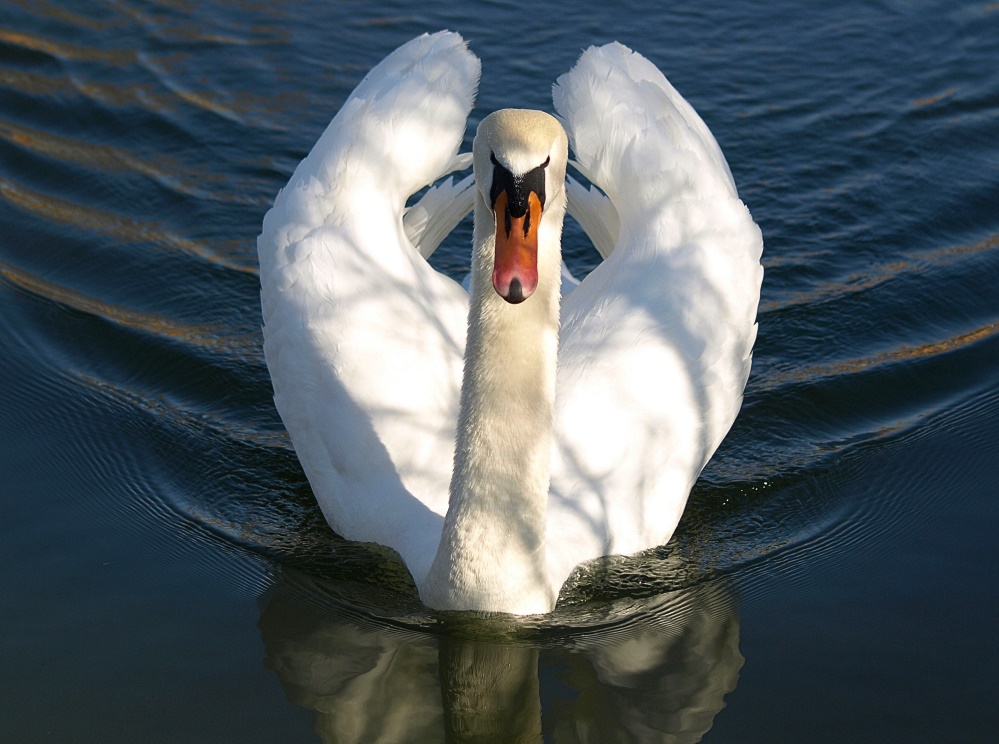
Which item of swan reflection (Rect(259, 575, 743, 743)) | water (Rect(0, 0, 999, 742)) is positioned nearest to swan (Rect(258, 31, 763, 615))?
swan reflection (Rect(259, 575, 743, 743))

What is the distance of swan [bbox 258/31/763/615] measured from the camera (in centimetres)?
567

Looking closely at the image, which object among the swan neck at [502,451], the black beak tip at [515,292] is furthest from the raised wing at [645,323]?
the black beak tip at [515,292]

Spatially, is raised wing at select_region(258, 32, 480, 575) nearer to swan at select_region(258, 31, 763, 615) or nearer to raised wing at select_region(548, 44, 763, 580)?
swan at select_region(258, 31, 763, 615)

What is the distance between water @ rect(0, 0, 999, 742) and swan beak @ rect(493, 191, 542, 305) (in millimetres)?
1750

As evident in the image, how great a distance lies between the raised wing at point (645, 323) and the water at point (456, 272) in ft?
1.17

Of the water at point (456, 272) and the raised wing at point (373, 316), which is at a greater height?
the raised wing at point (373, 316)

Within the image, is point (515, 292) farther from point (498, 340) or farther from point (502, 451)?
point (502, 451)

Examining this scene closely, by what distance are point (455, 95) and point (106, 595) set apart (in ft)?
10.3

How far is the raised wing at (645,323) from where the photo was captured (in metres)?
6.42

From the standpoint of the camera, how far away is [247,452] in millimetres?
7387

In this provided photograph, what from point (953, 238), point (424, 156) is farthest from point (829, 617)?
point (953, 238)

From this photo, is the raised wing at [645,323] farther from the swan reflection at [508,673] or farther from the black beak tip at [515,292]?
the black beak tip at [515,292]

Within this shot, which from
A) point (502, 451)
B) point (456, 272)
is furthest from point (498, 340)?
point (456, 272)

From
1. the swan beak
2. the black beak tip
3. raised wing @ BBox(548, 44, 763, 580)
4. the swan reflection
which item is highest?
the swan beak
